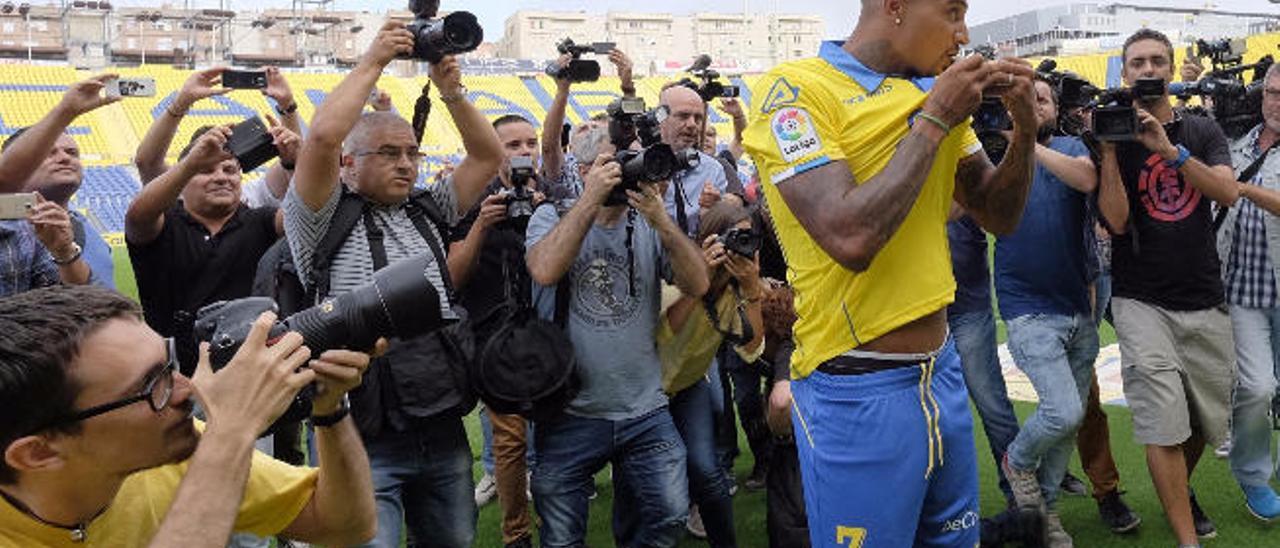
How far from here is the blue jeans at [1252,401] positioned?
15.3ft

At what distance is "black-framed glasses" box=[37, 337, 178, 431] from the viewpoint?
183 cm

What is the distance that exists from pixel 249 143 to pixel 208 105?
1361 inches

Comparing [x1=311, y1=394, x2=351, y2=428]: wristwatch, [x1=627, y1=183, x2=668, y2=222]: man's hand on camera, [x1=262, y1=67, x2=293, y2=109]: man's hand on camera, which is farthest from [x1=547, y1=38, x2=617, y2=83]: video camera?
[x1=311, y1=394, x2=351, y2=428]: wristwatch

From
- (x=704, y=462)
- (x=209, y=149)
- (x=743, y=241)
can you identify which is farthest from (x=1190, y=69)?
(x=209, y=149)

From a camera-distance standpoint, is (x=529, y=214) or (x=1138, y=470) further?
(x=1138, y=470)

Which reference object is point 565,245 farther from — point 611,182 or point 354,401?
point 354,401

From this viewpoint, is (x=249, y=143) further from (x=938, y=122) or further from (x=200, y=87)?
(x=938, y=122)

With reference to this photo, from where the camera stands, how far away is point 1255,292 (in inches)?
190

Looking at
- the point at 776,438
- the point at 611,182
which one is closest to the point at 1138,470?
the point at 776,438

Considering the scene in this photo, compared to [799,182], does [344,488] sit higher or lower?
lower

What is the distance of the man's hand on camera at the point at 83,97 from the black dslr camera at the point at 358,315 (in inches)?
103

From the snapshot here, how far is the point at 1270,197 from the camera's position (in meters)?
4.61

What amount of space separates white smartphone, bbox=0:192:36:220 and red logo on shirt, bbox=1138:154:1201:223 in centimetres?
410

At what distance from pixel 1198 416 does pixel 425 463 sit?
3.11m
